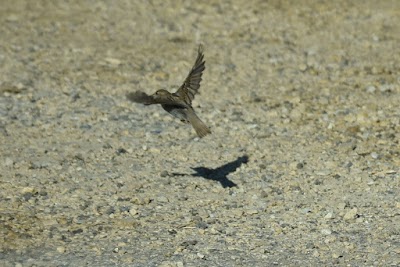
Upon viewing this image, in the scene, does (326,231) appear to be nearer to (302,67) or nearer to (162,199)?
(162,199)

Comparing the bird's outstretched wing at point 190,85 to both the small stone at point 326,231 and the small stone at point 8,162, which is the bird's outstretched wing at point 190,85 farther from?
the small stone at point 326,231

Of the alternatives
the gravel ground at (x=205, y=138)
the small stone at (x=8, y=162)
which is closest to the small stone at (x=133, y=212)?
the gravel ground at (x=205, y=138)

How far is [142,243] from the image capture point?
8141mm

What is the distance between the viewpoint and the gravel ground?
8.21m

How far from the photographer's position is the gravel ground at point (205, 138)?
8211 mm

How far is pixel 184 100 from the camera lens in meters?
9.40

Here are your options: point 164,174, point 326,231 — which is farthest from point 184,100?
point 326,231

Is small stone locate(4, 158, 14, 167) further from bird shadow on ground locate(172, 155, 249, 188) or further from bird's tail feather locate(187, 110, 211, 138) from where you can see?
bird's tail feather locate(187, 110, 211, 138)

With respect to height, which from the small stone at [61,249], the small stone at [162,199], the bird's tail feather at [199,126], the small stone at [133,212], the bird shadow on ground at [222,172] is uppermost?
the bird's tail feather at [199,126]

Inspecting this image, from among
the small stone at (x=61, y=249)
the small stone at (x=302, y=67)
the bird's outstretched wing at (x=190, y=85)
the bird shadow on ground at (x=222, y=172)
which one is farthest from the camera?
the small stone at (x=302, y=67)

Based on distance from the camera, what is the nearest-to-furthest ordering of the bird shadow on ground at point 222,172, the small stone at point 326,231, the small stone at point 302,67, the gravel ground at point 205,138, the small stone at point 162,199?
the gravel ground at point 205,138
the small stone at point 326,231
the small stone at point 162,199
the bird shadow on ground at point 222,172
the small stone at point 302,67

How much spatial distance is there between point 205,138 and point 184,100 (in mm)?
1231

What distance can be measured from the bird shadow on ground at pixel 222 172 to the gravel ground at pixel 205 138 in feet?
0.08

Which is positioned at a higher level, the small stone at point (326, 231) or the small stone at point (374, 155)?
the small stone at point (374, 155)
